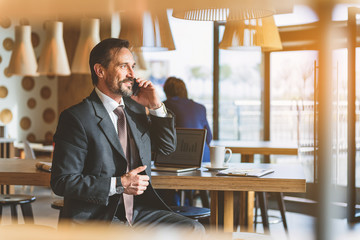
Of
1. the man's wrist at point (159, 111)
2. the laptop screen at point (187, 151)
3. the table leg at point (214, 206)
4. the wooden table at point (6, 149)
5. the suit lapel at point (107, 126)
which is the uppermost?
the man's wrist at point (159, 111)

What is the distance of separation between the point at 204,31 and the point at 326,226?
249 inches

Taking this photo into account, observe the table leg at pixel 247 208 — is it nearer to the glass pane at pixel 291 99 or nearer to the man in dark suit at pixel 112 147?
the man in dark suit at pixel 112 147

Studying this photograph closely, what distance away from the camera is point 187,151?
2.45m

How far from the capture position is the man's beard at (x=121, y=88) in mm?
1830

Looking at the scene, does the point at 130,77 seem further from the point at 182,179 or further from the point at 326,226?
the point at 326,226

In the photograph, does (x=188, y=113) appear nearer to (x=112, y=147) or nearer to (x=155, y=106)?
(x=155, y=106)

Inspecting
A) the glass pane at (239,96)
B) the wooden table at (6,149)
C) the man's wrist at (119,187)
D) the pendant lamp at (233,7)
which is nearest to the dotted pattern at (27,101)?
the wooden table at (6,149)

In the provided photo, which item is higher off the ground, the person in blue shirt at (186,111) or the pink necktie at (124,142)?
the person in blue shirt at (186,111)

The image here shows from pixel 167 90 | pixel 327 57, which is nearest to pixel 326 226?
pixel 327 57

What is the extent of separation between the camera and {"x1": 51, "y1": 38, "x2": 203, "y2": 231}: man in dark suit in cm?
171

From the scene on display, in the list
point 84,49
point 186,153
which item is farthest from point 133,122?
point 84,49

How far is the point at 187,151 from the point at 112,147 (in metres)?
0.72

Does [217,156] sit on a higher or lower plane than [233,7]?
lower

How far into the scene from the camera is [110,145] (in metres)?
1.80
